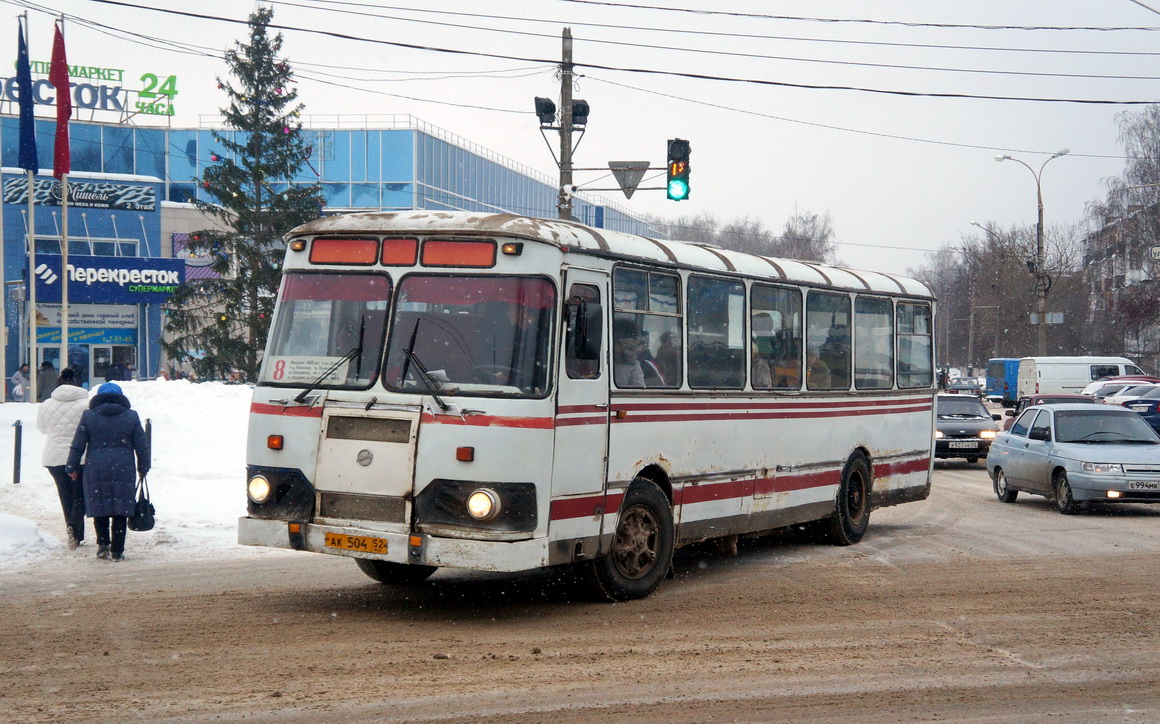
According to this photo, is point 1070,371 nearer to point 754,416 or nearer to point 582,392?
point 754,416

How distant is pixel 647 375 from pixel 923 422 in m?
7.04

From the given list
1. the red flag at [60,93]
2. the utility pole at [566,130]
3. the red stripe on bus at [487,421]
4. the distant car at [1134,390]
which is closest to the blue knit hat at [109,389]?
the red stripe on bus at [487,421]

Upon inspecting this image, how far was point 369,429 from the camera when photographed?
8.69m

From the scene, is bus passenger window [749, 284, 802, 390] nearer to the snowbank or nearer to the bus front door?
the bus front door

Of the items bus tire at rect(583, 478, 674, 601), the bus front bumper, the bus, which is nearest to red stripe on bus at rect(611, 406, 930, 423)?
the bus

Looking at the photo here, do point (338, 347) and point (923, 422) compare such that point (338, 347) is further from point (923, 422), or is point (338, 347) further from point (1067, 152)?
point (1067, 152)

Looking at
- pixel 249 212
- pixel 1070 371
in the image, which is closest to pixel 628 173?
pixel 249 212

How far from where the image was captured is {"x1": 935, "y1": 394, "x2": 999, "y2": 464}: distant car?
2630 centimetres

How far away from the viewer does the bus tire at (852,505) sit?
45.1ft

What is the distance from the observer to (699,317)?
35.8ft

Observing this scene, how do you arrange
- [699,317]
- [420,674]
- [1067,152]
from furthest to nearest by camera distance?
[1067,152] < [699,317] < [420,674]

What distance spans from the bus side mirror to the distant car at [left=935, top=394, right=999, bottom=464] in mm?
18419

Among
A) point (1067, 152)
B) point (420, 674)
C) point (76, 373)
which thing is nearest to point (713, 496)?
point (420, 674)

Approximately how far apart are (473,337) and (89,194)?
54.1 m
